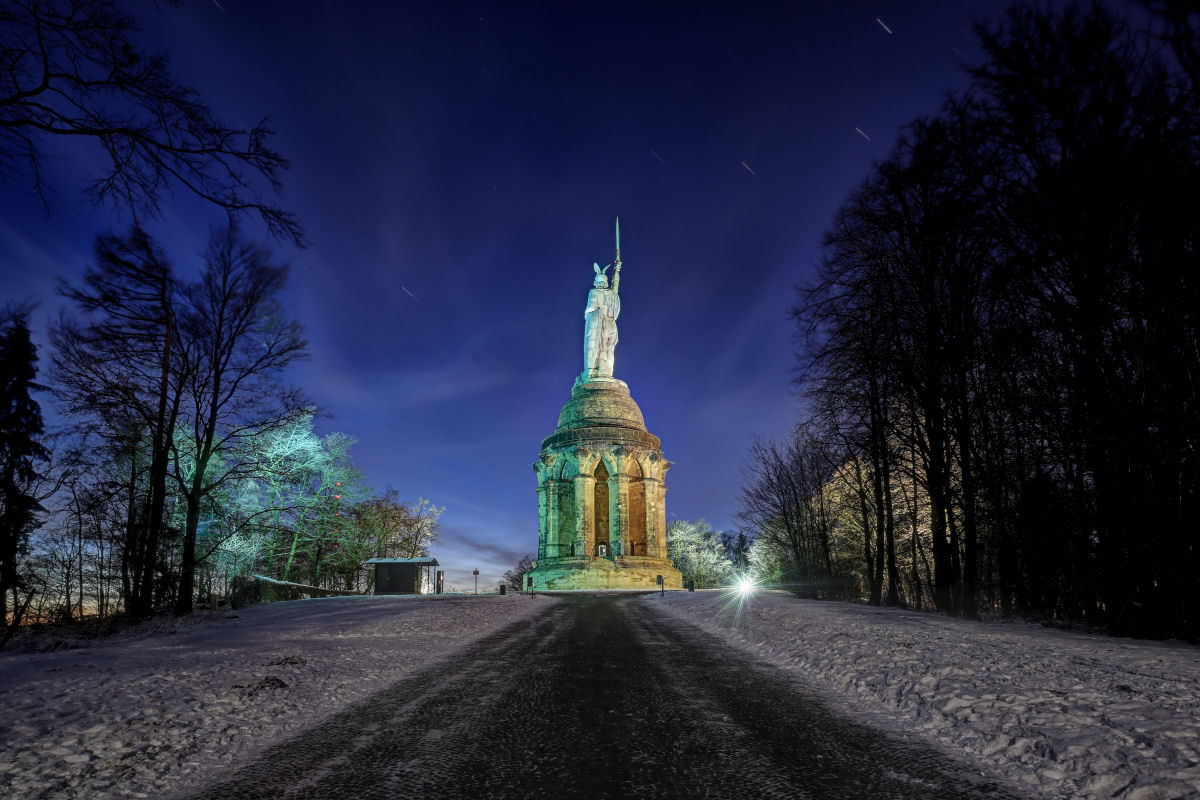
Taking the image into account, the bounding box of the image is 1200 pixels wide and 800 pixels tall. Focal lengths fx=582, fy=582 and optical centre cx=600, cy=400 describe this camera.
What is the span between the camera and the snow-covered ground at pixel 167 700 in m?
4.41

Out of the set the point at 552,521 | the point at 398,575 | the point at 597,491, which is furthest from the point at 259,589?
the point at 597,491

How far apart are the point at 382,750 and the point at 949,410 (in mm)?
15509

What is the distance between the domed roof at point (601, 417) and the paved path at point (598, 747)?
37.2m

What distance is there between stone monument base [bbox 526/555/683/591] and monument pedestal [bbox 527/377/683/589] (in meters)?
0.11

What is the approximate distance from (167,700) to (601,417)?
40.9m

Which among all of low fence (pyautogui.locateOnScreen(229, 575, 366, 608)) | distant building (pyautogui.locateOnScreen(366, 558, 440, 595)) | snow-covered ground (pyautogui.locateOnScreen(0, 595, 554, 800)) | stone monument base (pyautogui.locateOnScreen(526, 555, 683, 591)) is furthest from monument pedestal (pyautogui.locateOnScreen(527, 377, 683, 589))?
snow-covered ground (pyautogui.locateOnScreen(0, 595, 554, 800))

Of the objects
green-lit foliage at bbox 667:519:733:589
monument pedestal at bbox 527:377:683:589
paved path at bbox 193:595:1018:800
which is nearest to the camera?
paved path at bbox 193:595:1018:800

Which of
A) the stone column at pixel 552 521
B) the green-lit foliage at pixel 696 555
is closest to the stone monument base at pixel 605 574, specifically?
the stone column at pixel 552 521

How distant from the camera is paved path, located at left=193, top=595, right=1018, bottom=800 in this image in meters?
3.97

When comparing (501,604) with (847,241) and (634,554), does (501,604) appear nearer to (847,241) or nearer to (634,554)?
(847,241)

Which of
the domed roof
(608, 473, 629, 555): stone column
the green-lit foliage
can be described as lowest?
the green-lit foliage

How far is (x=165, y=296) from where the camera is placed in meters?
17.1

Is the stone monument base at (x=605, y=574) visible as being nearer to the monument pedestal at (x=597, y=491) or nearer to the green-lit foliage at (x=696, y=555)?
the monument pedestal at (x=597, y=491)

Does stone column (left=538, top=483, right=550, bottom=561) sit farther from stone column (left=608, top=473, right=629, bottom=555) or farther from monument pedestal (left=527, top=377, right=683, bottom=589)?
stone column (left=608, top=473, right=629, bottom=555)
